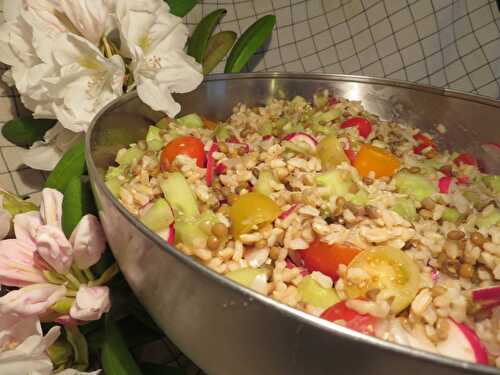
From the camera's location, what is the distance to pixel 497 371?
1.03ft

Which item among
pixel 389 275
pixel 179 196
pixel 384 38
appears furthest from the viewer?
pixel 384 38

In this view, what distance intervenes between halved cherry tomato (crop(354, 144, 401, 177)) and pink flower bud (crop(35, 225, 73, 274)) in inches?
14.8

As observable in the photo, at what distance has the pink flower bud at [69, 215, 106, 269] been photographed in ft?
1.93

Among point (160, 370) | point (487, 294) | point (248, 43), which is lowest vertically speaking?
point (160, 370)

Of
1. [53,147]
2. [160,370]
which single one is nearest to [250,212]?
[160,370]

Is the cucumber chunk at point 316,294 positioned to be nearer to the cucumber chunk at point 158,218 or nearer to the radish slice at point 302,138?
the cucumber chunk at point 158,218

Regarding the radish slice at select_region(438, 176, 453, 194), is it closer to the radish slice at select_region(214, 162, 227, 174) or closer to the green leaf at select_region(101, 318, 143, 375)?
the radish slice at select_region(214, 162, 227, 174)

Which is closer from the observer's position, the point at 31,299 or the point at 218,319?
the point at 218,319

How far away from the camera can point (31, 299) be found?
57 centimetres

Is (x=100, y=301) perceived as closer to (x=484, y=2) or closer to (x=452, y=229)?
(x=452, y=229)

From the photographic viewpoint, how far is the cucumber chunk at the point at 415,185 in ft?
2.18

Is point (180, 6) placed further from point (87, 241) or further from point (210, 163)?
point (87, 241)

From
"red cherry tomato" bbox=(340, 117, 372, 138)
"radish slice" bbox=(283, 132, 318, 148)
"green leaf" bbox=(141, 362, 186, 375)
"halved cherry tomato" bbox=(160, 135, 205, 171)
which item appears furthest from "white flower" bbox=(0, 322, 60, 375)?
"red cherry tomato" bbox=(340, 117, 372, 138)

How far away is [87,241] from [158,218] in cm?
8
